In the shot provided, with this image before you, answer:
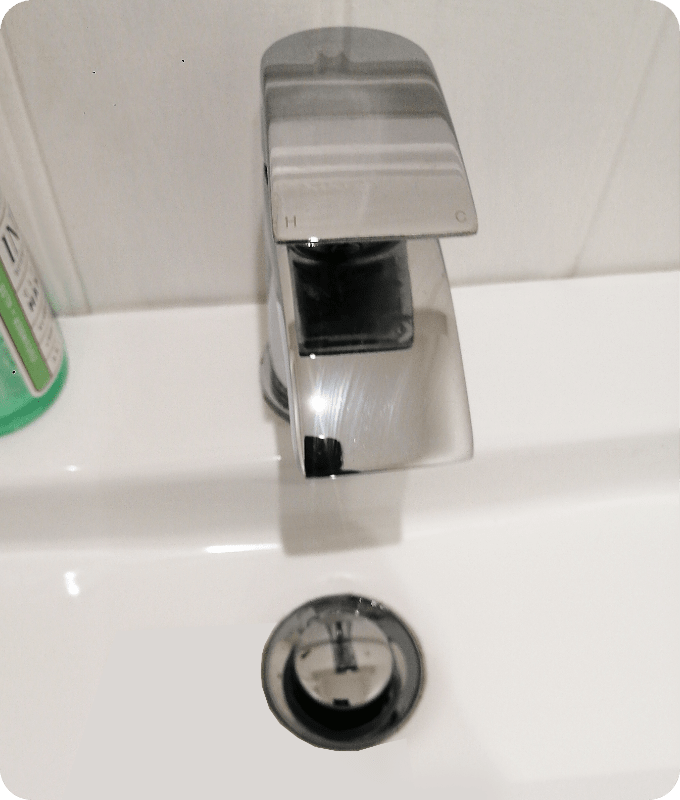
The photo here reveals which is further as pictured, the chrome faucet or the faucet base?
the faucet base

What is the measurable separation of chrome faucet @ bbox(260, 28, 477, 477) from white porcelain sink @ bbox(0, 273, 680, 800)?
98mm

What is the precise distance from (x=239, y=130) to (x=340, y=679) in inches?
10.3

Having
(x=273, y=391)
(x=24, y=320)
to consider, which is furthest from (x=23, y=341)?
(x=273, y=391)

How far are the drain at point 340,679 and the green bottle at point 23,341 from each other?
0.17 metres

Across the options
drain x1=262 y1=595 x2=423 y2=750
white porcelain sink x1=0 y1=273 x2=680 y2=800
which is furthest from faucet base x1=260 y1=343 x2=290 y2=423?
drain x1=262 y1=595 x2=423 y2=750

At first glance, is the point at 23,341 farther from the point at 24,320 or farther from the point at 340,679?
the point at 340,679

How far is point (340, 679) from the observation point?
32 cm

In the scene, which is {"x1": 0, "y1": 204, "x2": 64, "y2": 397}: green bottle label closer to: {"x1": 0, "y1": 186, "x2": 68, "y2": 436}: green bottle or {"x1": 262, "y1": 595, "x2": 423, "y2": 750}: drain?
{"x1": 0, "y1": 186, "x2": 68, "y2": 436}: green bottle

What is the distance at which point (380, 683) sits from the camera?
0.32 meters

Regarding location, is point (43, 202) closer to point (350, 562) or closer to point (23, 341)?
point (23, 341)

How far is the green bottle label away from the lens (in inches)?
11.5

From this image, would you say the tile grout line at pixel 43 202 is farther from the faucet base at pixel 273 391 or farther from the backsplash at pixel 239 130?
the faucet base at pixel 273 391

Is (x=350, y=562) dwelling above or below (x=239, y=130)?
below

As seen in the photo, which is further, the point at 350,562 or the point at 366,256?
the point at 350,562
